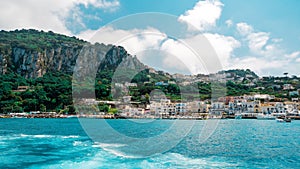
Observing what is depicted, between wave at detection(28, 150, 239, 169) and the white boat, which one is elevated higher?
the white boat

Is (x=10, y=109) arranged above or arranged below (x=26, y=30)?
below

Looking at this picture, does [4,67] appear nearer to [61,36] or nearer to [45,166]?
[61,36]

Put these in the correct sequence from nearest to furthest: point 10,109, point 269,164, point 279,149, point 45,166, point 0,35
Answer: point 45,166, point 269,164, point 279,149, point 10,109, point 0,35

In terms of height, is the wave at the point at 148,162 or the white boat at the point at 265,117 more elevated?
the white boat at the point at 265,117

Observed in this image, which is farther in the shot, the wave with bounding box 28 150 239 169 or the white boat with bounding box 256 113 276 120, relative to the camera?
the white boat with bounding box 256 113 276 120

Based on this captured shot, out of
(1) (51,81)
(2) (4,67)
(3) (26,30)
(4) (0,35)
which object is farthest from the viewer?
(3) (26,30)

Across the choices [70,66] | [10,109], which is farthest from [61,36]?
[10,109]

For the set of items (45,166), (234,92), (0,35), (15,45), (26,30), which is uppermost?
(26,30)

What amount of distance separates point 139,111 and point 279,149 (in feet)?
125

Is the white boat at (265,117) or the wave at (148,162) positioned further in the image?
the white boat at (265,117)

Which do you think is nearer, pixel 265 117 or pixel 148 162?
pixel 148 162

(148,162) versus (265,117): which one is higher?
(265,117)

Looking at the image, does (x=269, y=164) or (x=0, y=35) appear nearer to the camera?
(x=269, y=164)

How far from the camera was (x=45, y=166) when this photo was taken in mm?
9742
